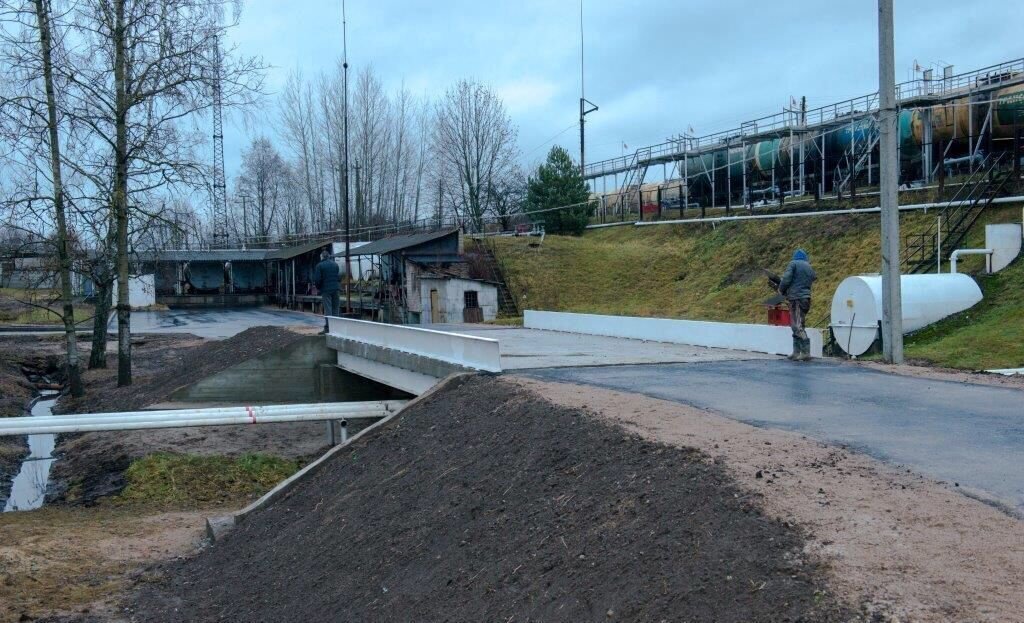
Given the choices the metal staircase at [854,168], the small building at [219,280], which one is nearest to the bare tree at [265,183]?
the small building at [219,280]

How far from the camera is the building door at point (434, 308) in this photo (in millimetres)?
42062

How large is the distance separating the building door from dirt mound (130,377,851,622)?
Answer: 29.7 m

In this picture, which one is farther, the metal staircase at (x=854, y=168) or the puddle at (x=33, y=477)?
the metal staircase at (x=854, y=168)

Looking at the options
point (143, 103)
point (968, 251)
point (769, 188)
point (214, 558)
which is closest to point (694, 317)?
point (968, 251)

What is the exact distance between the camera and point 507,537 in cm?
696

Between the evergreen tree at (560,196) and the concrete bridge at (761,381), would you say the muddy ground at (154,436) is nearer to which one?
the concrete bridge at (761,381)

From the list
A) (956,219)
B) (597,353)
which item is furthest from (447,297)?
(597,353)

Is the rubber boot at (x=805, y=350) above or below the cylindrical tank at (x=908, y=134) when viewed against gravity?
below

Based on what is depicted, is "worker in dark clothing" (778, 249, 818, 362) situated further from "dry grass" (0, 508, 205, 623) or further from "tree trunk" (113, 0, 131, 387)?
"tree trunk" (113, 0, 131, 387)

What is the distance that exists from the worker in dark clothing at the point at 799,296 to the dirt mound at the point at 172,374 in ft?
41.8

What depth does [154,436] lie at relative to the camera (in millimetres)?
17844

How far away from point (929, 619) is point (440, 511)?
5.04 metres

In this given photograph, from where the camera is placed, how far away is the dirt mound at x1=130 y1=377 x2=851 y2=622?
5.04 meters

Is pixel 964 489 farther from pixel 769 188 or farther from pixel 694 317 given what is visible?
pixel 769 188
